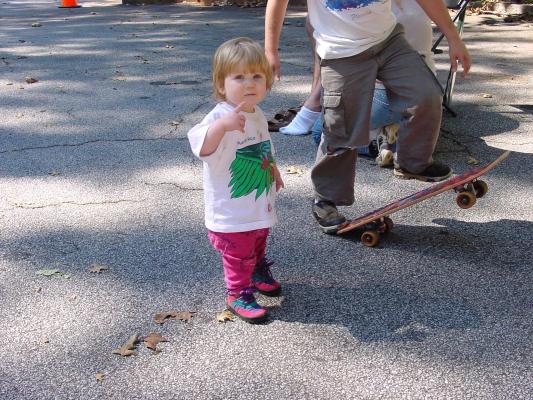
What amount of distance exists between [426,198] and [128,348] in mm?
1585

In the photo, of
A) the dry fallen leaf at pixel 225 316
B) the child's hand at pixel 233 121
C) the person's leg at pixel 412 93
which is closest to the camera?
the child's hand at pixel 233 121

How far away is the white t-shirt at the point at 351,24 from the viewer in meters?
3.32

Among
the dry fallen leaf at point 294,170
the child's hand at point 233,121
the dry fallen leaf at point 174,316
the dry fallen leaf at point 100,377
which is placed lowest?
the dry fallen leaf at point 294,170

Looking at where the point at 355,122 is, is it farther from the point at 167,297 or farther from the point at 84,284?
the point at 84,284

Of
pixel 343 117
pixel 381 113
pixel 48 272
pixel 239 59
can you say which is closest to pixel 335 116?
pixel 343 117

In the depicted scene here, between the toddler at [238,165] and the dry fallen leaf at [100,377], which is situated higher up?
the toddler at [238,165]

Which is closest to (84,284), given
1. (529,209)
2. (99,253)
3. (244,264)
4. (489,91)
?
(99,253)

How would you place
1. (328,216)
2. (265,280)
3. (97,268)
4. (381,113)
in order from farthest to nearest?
(381,113)
(328,216)
(97,268)
(265,280)

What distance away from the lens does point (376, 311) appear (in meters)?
A: 2.89

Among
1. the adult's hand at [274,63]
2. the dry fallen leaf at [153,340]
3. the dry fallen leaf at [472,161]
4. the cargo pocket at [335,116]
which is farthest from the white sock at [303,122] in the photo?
the dry fallen leaf at [153,340]

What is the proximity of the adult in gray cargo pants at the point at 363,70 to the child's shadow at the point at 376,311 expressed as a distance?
0.60 metres

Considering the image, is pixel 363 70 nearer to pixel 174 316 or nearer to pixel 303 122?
pixel 174 316

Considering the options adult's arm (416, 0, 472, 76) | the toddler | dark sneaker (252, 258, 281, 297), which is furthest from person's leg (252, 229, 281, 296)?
adult's arm (416, 0, 472, 76)

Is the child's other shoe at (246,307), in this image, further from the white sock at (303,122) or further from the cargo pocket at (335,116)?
the white sock at (303,122)
